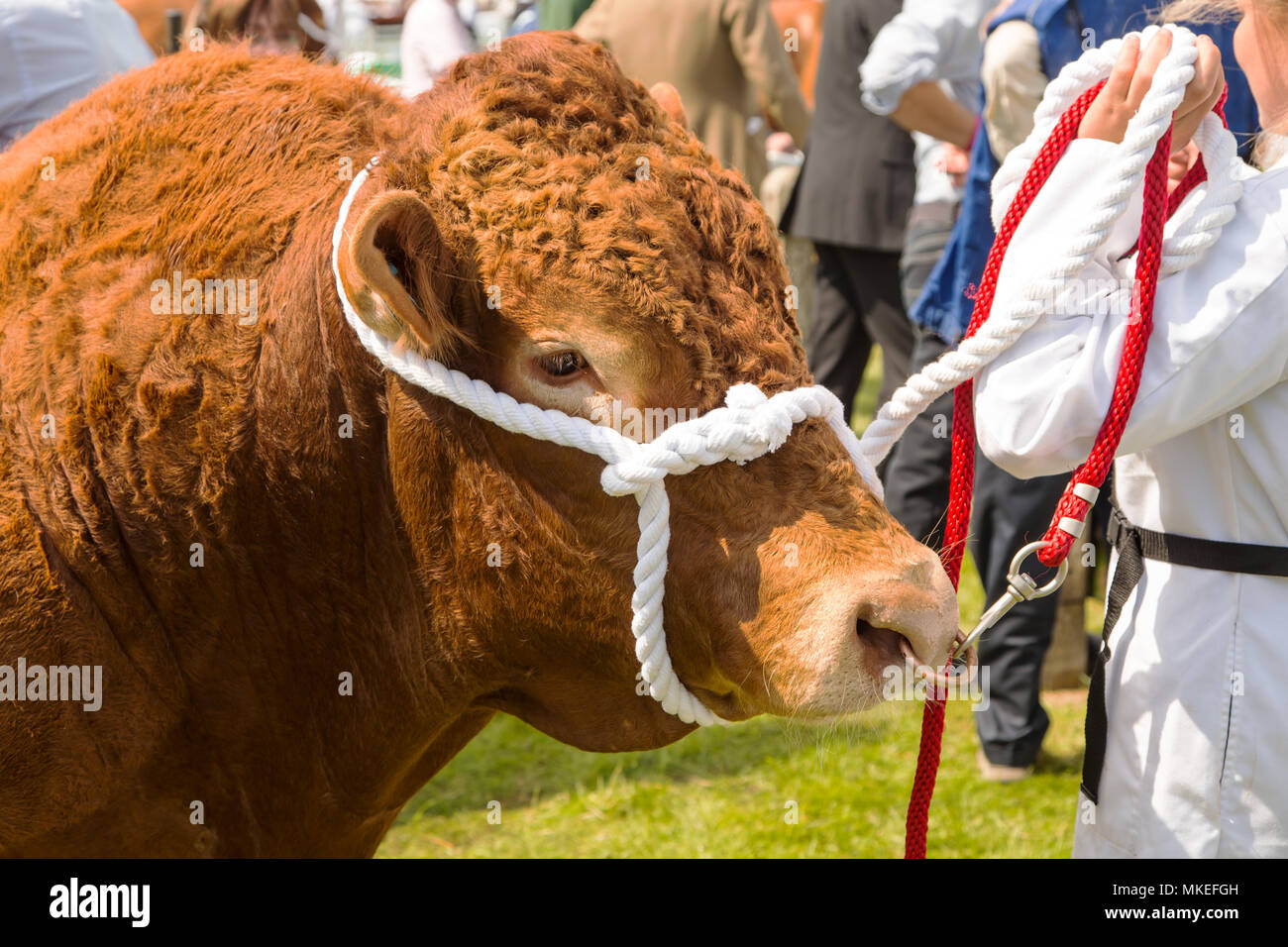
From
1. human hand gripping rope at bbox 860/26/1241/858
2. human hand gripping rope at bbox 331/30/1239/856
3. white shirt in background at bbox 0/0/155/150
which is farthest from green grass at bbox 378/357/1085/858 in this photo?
white shirt in background at bbox 0/0/155/150

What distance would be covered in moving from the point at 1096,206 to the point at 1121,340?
0.73ft

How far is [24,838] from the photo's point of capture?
2.22m

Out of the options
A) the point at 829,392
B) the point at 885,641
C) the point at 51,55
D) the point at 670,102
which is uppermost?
the point at 51,55

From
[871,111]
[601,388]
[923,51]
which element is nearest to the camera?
[601,388]

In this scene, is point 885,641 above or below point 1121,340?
below

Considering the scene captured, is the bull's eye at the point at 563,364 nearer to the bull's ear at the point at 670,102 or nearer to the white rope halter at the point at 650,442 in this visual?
the white rope halter at the point at 650,442

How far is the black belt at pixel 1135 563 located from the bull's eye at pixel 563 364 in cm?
116

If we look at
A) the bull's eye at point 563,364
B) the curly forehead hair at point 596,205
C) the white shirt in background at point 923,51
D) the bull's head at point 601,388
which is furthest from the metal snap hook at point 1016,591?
the white shirt in background at point 923,51

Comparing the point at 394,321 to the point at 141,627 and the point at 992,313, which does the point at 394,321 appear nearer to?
the point at 141,627

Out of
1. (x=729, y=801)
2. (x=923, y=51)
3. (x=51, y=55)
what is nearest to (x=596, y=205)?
(x=51, y=55)

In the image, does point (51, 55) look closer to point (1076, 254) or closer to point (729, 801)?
point (1076, 254)

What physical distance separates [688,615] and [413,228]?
773mm

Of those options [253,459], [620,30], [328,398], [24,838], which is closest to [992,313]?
[328,398]

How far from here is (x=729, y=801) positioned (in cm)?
498
